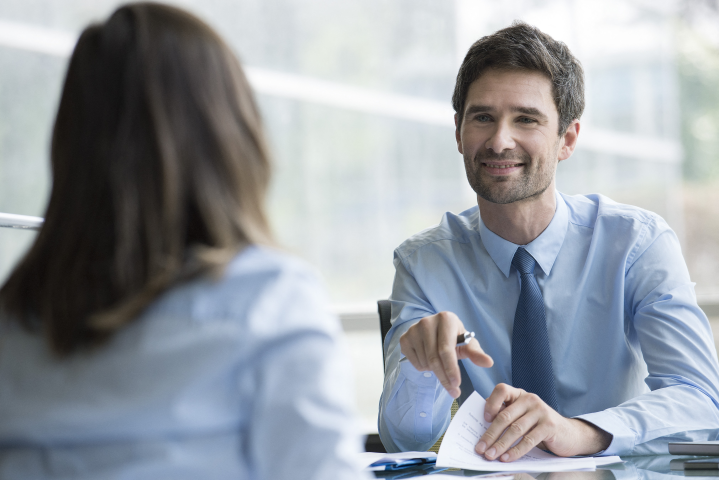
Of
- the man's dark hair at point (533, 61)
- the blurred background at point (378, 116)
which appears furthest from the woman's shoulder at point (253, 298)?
the blurred background at point (378, 116)

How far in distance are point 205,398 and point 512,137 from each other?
1.29 metres

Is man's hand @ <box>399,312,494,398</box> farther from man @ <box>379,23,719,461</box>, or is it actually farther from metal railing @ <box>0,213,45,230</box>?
metal railing @ <box>0,213,45,230</box>

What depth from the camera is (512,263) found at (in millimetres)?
1673

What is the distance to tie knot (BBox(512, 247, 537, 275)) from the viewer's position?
5.40 ft

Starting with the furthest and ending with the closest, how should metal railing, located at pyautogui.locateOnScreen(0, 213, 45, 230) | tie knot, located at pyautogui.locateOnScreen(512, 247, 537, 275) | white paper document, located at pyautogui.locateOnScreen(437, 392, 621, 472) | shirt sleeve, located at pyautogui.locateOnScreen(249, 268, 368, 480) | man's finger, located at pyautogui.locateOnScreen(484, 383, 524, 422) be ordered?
tie knot, located at pyautogui.locateOnScreen(512, 247, 537, 275) < man's finger, located at pyautogui.locateOnScreen(484, 383, 524, 422) < white paper document, located at pyautogui.locateOnScreen(437, 392, 621, 472) < metal railing, located at pyautogui.locateOnScreen(0, 213, 45, 230) < shirt sleeve, located at pyautogui.locateOnScreen(249, 268, 368, 480)

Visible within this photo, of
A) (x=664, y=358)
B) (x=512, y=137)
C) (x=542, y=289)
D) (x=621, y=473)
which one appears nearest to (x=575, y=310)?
(x=542, y=289)

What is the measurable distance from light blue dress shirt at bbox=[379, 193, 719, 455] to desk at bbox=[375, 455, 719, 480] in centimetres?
21

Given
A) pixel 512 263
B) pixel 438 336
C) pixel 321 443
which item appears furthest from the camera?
pixel 512 263

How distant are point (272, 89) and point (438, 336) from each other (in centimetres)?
328

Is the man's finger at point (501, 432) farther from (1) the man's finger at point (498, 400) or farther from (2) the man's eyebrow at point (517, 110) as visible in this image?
(2) the man's eyebrow at point (517, 110)

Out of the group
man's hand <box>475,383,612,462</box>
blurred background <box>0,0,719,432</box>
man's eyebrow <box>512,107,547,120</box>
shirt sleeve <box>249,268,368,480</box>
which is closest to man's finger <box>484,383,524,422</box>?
man's hand <box>475,383,612,462</box>

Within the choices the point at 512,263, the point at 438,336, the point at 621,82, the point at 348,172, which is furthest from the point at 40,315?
the point at 621,82

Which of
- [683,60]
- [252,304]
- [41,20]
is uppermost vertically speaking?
[41,20]

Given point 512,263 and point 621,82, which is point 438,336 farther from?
point 621,82
